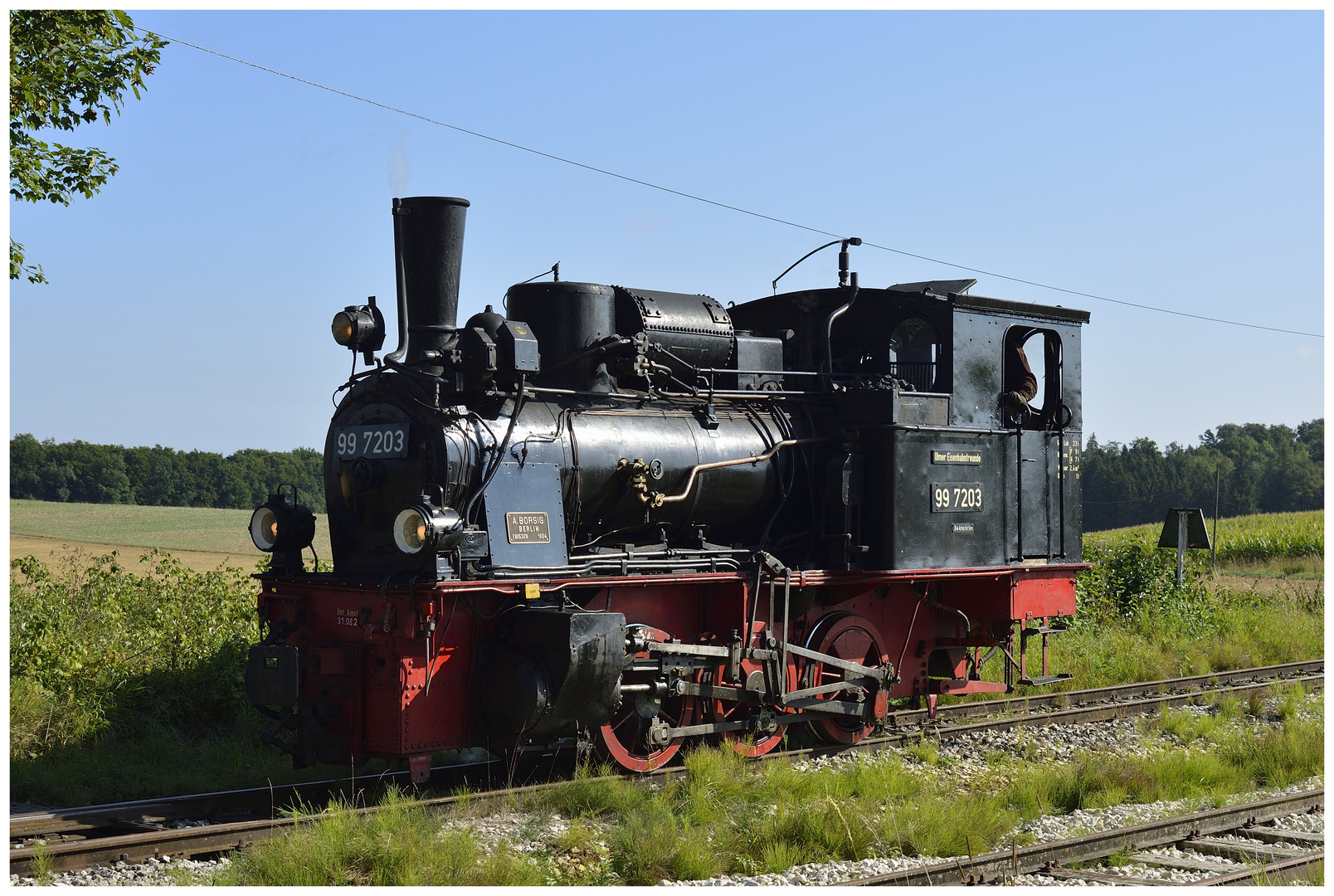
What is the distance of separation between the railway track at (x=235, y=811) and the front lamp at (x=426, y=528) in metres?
1.48

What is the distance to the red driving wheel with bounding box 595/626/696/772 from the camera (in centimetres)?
814

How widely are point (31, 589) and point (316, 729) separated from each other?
17.8 ft

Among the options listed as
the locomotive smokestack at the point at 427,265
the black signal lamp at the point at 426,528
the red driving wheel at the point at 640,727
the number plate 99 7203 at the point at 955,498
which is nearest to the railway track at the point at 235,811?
the red driving wheel at the point at 640,727

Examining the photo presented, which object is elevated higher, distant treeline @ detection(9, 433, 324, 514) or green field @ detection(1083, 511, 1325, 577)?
distant treeline @ detection(9, 433, 324, 514)

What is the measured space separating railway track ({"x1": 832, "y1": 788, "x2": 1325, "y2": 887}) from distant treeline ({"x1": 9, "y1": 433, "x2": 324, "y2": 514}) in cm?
3749

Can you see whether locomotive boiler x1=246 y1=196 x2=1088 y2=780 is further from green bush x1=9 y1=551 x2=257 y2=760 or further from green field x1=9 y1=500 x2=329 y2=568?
green field x1=9 y1=500 x2=329 y2=568

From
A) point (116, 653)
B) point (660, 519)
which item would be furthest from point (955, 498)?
point (116, 653)

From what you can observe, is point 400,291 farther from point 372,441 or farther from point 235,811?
point 235,811

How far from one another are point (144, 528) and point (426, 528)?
32.1m

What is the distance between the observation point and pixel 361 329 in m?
7.96

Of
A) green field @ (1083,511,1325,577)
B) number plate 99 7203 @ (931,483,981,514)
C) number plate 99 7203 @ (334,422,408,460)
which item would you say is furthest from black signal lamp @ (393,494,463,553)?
green field @ (1083,511,1325,577)

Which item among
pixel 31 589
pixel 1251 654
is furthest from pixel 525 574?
pixel 1251 654

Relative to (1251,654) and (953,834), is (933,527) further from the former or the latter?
(1251,654)

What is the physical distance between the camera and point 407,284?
7855 mm
